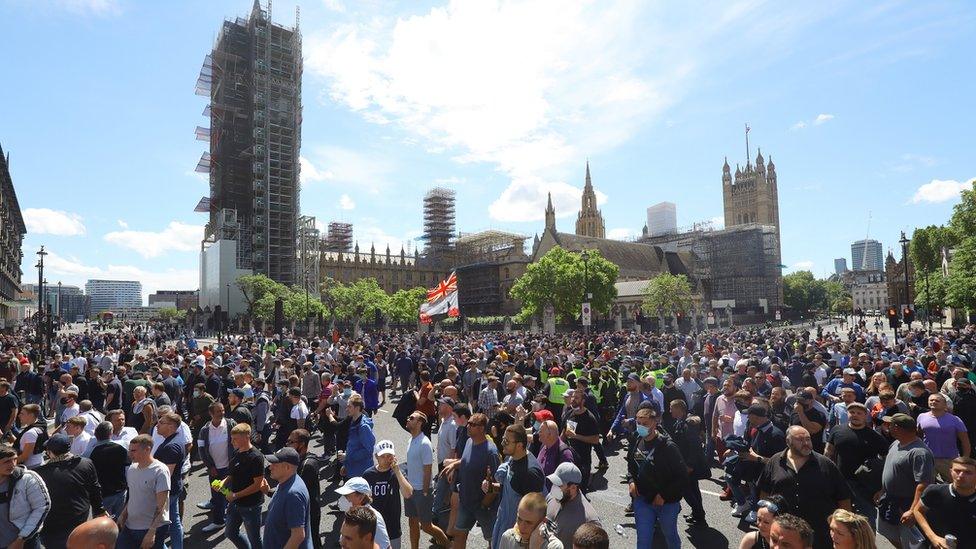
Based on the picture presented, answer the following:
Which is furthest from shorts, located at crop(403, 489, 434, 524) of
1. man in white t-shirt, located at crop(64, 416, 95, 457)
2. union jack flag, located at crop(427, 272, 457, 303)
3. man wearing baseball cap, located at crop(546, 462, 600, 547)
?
union jack flag, located at crop(427, 272, 457, 303)

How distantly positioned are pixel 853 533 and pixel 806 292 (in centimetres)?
13608

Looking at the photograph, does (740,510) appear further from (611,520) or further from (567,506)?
(567,506)

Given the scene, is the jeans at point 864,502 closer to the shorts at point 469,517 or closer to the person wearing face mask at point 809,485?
the person wearing face mask at point 809,485

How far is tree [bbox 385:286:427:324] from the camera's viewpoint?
220ft

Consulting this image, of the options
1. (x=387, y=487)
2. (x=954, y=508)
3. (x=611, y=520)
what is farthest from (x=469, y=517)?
(x=954, y=508)

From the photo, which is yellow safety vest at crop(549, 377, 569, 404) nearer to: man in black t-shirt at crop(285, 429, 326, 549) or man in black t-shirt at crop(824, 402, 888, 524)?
man in black t-shirt at crop(824, 402, 888, 524)

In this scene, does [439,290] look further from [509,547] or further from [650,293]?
[650,293]

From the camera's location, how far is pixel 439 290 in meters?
32.2

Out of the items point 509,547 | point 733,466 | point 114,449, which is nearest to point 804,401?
point 733,466

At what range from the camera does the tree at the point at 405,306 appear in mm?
67062

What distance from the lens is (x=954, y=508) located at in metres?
4.55

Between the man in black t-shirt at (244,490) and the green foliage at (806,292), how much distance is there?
407ft

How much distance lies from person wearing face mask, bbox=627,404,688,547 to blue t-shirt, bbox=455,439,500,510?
1.49 metres

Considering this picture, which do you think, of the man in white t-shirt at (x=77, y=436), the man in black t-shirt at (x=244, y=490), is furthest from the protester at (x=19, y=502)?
the man in white t-shirt at (x=77, y=436)
